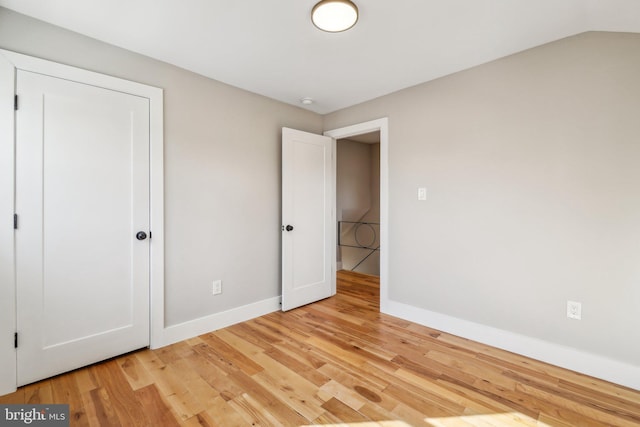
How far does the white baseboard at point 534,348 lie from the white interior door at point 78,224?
249 centimetres

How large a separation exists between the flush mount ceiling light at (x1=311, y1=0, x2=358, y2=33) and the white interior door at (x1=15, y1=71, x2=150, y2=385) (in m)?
1.51

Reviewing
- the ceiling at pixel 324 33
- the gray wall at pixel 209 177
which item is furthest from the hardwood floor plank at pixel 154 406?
the ceiling at pixel 324 33

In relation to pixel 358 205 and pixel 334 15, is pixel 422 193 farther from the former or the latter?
pixel 358 205

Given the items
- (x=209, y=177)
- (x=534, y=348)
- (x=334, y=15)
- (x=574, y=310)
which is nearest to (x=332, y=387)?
(x=534, y=348)

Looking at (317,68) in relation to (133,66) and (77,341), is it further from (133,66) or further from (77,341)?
(77,341)

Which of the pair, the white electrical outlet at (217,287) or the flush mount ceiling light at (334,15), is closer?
the flush mount ceiling light at (334,15)

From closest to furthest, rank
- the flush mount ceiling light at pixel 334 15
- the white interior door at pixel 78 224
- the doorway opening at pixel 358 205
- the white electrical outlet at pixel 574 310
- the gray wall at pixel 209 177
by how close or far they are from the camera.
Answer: the flush mount ceiling light at pixel 334 15
the white interior door at pixel 78 224
the white electrical outlet at pixel 574 310
the gray wall at pixel 209 177
the doorway opening at pixel 358 205

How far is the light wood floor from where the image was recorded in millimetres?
1577

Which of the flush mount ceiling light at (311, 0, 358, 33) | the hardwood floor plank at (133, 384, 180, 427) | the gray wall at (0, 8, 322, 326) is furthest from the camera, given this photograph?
the gray wall at (0, 8, 322, 326)

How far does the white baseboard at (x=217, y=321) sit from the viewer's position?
7.97 ft

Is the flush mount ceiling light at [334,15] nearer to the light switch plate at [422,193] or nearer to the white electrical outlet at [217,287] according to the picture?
the light switch plate at [422,193]

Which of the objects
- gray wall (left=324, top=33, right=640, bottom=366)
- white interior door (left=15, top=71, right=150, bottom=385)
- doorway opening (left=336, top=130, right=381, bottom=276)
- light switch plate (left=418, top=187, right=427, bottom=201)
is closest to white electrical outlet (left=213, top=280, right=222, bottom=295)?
white interior door (left=15, top=71, right=150, bottom=385)

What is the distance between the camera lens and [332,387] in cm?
184

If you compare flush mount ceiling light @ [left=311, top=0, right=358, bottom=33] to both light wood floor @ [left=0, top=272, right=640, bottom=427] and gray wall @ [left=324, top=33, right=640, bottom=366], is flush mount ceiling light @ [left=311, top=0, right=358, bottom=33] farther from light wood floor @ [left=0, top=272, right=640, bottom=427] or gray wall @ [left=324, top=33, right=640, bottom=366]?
light wood floor @ [left=0, top=272, right=640, bottom=427]
